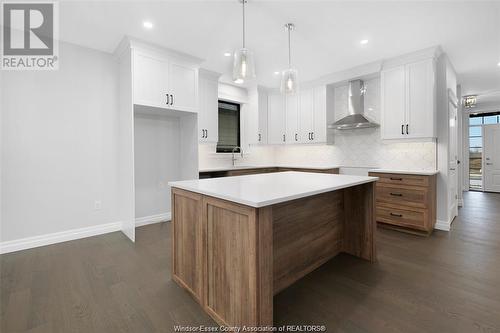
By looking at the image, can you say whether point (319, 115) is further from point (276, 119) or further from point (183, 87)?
point (183, 87)

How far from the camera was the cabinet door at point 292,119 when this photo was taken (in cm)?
546

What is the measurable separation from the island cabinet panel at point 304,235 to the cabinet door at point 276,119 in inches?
126

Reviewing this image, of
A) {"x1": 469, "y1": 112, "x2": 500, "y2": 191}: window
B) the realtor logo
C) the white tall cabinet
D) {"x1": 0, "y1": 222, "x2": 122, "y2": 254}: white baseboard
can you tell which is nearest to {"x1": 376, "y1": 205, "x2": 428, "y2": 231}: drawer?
the white tall cabinet

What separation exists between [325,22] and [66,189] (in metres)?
3.98

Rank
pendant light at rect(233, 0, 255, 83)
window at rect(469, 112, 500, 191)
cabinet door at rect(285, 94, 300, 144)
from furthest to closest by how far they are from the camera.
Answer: window at rect(469, 112, 500, 191)
cabinet door at rect(285, 94, 300, 144)
pendant light at rect(233, 0, 255, 83)

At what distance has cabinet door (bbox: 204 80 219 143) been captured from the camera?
4516mm

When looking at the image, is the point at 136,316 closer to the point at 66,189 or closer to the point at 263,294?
the point at 263,294

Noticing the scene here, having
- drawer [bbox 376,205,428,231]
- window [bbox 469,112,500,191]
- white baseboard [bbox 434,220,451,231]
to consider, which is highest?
window [bbox 469,112,500,191]

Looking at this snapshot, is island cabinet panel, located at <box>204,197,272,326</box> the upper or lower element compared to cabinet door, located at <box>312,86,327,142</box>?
lower

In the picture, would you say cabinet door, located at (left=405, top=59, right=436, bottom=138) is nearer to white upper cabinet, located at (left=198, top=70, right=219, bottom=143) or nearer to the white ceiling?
the white ceiling

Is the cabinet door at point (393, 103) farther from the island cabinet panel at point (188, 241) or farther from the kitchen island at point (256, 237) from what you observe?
the island cabinet panel at point (188, 241)

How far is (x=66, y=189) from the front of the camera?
10.6ft

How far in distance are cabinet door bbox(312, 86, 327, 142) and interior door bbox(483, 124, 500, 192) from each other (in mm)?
5879

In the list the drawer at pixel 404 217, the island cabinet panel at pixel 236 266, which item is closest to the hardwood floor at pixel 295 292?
the island cabinet panel at pixel 236 266
